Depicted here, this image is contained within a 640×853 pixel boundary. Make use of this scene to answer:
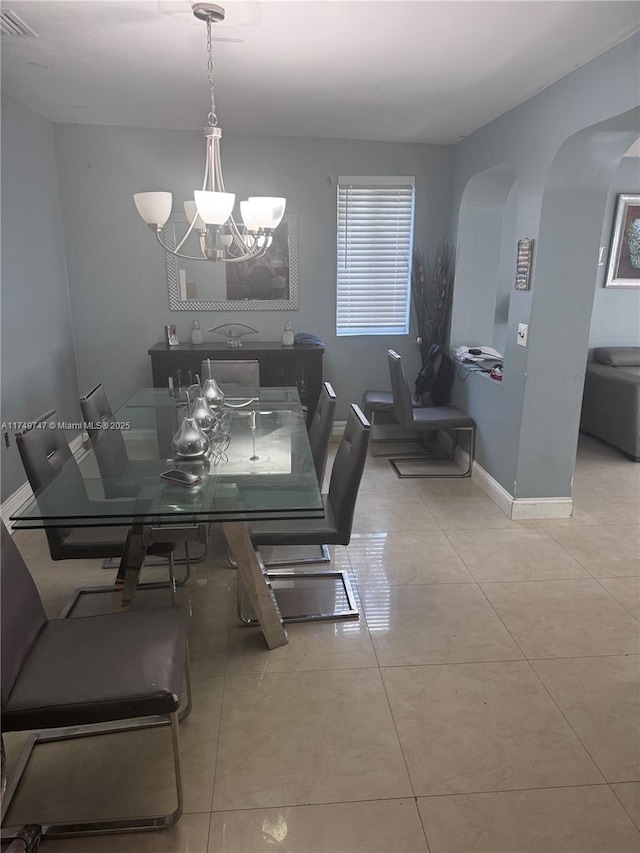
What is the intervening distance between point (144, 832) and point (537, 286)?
3.04 m

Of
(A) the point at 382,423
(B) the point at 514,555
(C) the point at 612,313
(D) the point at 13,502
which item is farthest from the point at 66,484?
(C) the point at 612,313

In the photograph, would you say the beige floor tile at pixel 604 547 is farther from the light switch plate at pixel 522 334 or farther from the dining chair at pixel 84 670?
the dining chair at pixel 84 670

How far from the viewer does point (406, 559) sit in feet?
9.93

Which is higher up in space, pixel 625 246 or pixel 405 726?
pixel 625 246

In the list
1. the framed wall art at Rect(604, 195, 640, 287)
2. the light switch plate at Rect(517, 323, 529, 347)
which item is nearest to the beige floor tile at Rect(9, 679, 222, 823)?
the light switch plate at Rect(517, 323, 529, 347)

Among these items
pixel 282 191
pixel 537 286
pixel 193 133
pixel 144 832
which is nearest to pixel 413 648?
pixel 144 832

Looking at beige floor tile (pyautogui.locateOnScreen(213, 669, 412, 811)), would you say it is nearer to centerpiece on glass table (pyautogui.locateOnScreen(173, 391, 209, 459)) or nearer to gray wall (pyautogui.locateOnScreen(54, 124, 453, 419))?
centerpiece on glass table (pyautogui.locateOnScreen(173, 391, 209, 459))

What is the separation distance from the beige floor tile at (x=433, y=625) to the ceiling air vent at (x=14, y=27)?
2879mm

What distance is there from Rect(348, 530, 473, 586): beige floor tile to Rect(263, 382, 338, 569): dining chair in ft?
0.70

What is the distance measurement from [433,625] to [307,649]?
580mm

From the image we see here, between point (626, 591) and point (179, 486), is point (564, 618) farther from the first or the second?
point (179, 486)

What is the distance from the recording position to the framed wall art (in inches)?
197

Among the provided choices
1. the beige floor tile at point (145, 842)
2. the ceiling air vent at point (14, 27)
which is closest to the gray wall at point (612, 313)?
the ceiling air vent at point (14, 27)

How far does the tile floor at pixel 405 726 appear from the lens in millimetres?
1588
